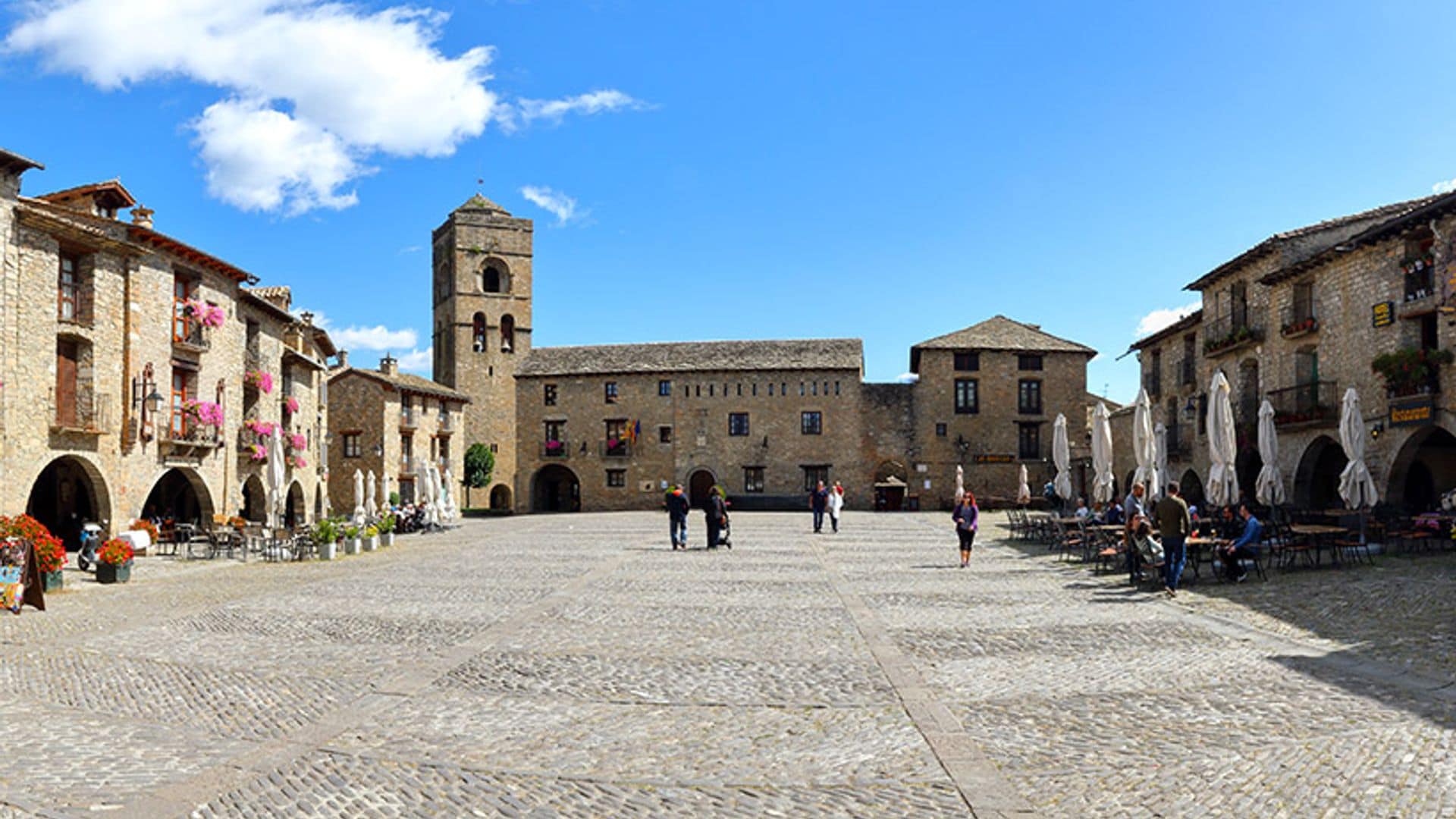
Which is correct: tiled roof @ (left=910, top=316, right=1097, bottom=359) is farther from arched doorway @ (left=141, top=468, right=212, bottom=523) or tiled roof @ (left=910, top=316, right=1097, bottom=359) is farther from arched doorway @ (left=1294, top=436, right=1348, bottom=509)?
arched doorway @ (left=141, top=468, right=212, bottom=523)

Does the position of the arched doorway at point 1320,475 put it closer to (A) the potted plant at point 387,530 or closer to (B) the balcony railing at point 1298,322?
(B) the balcony railing at point 1298,322

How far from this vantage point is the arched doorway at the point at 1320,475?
27562 mm

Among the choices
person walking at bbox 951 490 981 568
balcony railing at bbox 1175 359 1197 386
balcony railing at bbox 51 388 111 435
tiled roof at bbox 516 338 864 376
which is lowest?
person walking at bbox 951 490 981 568

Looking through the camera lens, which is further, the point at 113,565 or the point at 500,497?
the point at 500,497

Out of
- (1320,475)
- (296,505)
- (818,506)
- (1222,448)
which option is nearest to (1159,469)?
(1222,448)

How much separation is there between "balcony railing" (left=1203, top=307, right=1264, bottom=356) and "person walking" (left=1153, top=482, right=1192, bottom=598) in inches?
742

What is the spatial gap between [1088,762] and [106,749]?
6.31 meters

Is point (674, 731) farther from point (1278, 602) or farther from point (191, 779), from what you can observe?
point (1278, 602)

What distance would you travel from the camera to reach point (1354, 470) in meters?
18.4

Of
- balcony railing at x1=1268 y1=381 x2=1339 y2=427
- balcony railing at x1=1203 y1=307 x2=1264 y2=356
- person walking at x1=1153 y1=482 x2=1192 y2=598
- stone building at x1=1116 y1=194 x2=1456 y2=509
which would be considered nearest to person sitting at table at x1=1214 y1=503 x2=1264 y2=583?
person walking at x1=1153 y1=482 x2=1192 y2=598

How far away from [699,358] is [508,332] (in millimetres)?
14056

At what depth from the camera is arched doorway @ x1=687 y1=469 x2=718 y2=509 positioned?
180 ft

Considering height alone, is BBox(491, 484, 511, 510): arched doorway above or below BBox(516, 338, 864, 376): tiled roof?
below

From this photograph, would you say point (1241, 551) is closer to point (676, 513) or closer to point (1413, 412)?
point (1413, 412)
